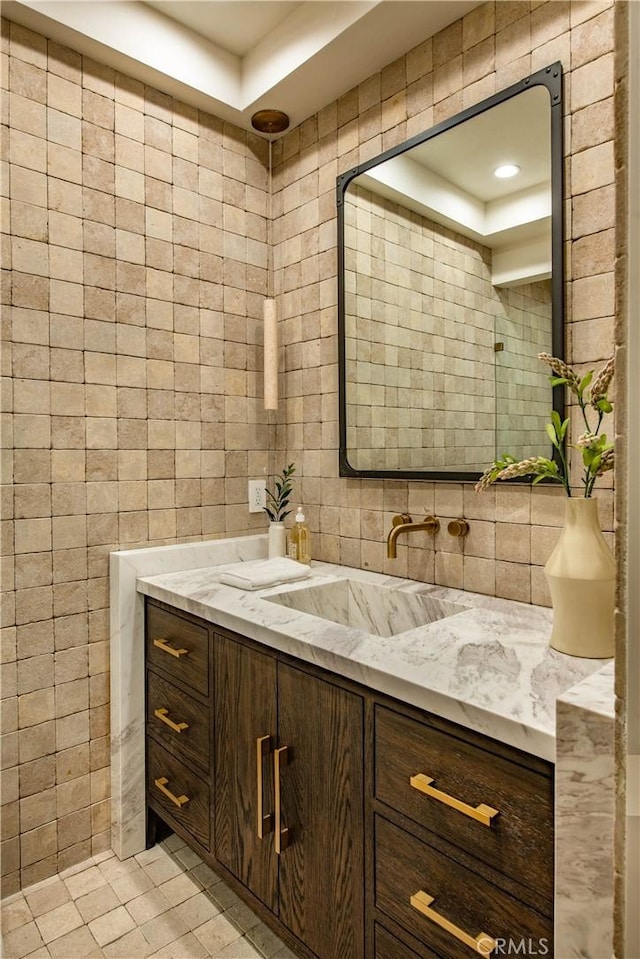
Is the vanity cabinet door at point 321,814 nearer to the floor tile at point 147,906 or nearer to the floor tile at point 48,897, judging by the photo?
the floor tile at point 147,906

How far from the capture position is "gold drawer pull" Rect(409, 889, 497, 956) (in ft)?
2.83

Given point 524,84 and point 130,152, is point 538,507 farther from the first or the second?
point 130,152

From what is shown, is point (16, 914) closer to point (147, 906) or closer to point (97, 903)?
point (97, 903)

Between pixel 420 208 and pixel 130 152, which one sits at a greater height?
pixel 130 152

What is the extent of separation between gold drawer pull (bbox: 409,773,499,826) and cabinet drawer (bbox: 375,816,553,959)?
0.10 meters

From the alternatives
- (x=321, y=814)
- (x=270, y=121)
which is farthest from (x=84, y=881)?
(x=270, y=121)

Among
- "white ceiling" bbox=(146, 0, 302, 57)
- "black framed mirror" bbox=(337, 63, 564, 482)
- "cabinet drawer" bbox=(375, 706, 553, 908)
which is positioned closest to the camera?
"cabinet drawer" bbox=(375, 706, 553, 908)

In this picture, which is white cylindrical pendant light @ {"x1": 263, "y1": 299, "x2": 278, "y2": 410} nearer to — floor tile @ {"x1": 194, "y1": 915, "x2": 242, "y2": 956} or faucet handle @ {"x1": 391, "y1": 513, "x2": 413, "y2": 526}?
faucet handle @ {"x1": 391, "y1": 513, "x2": 413, "y2": 526}

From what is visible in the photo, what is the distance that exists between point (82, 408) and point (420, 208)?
1147 mm

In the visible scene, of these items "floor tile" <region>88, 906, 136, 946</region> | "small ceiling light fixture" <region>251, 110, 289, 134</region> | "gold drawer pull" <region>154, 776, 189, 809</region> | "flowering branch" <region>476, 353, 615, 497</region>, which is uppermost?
"small ceiling light fixture" <region>251, 110, 289, 134</region>

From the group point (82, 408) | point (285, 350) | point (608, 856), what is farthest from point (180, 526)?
point (608, 856)

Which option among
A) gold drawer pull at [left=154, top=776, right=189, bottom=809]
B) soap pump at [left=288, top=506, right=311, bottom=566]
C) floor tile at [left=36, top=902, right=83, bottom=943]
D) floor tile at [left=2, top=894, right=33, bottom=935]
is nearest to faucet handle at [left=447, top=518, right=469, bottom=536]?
soap pump at [left=288, top=506, right=311, bottom=566]

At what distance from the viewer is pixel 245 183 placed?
83.7 inches

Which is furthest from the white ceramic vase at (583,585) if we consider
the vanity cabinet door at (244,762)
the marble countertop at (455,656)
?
the vanity cabinet door at (244,762)
